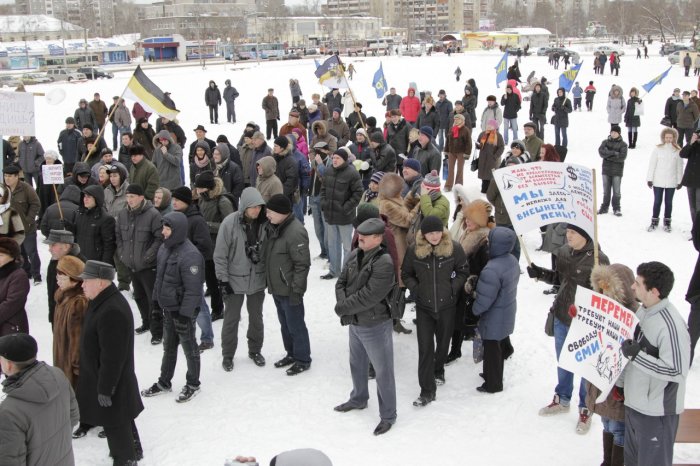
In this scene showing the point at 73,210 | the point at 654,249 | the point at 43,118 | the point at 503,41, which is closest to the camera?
the point at 73,210

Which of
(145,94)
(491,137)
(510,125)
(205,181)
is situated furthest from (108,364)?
(510,125)

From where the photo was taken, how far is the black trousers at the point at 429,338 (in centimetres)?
609

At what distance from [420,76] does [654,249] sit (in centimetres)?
3633

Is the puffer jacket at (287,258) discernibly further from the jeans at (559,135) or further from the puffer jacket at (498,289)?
the jeans at (559,135)

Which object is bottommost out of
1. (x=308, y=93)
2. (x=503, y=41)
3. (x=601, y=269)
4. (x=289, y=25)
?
(x=601, y=269)

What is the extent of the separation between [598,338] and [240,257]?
3559mm

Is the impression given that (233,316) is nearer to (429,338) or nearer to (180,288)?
(180,288)

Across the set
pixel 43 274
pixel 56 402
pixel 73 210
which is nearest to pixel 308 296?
pixel 73 210

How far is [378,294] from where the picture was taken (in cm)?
549

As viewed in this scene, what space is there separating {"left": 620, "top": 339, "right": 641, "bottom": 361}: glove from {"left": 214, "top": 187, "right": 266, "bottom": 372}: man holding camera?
145 inches

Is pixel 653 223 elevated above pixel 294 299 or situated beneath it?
situated beneath

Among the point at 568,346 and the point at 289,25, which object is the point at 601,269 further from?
the point at 289,25

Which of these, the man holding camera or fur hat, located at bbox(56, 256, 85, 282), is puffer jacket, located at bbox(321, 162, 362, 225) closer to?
the man holding camera

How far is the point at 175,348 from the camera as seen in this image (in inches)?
256
